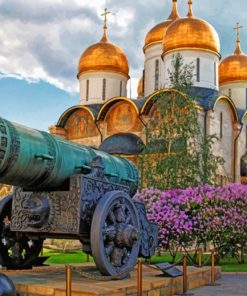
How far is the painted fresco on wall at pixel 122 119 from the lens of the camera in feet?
83.4

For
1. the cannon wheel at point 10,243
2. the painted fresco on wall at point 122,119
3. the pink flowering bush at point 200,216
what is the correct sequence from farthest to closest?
the painted fresco on wall at point 122,119 < the pink flowering bush at point 200,216 < the cannon wheel at point 10,243

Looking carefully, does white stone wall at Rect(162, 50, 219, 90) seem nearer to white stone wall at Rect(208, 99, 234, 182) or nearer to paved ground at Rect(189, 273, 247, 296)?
white stone wall at Rect(208, 99, 234, 182)

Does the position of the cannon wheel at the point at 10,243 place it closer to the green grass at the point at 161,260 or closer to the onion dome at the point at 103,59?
the green grass at the point at 161,260

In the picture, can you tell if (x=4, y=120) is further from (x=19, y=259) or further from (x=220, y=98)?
(x=220, y=98)

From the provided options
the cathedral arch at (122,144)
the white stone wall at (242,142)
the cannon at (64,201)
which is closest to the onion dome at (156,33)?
the white stone wall at (242,142)

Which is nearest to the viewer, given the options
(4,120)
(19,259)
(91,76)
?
(4,120)

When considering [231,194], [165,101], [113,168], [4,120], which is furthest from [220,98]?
[4,120]

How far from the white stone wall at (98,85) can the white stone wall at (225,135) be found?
22.8ft

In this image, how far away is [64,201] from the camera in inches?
234

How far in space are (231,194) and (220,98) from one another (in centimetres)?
1321

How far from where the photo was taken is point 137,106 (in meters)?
25.1

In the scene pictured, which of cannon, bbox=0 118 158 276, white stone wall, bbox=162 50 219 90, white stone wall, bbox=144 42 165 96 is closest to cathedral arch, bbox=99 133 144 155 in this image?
white stone wall, bbox=162 50 219 90

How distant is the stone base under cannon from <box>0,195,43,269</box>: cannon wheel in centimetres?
20

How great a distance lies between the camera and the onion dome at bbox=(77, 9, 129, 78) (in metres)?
29.6
